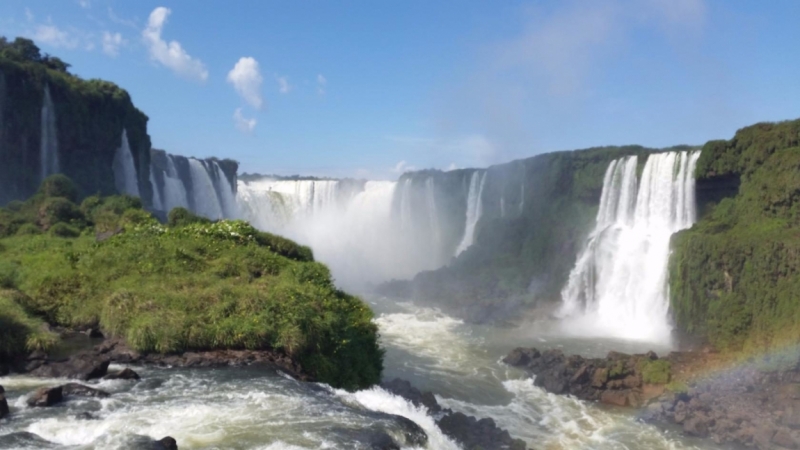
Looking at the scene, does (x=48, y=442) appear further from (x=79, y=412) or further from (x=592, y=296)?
(x=592, y=296)

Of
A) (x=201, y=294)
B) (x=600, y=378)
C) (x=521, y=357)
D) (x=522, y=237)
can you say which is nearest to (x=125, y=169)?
(x=522, y=237)

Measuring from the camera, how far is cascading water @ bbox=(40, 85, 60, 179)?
121ft

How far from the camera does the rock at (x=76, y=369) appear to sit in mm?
10961

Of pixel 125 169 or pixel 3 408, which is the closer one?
pixel 3 408

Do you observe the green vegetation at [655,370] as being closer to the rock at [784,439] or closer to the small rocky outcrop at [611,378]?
the small rocky outcrop at [611,378]

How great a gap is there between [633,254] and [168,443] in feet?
99.0

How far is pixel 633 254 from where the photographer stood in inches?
1323

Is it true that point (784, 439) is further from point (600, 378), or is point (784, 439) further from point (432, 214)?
point (432, 214)

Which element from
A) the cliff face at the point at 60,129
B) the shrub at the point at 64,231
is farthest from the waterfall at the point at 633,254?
the cliff face at the point at 60,129

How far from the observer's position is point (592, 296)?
35625 millimetres

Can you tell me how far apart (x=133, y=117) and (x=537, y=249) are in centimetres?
3165

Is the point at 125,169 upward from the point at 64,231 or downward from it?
upward

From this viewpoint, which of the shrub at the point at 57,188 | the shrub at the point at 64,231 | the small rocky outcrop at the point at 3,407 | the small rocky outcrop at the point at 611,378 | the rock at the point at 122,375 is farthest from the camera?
the shrub at the point at 57,188

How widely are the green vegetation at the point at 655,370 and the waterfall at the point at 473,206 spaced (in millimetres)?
28643
